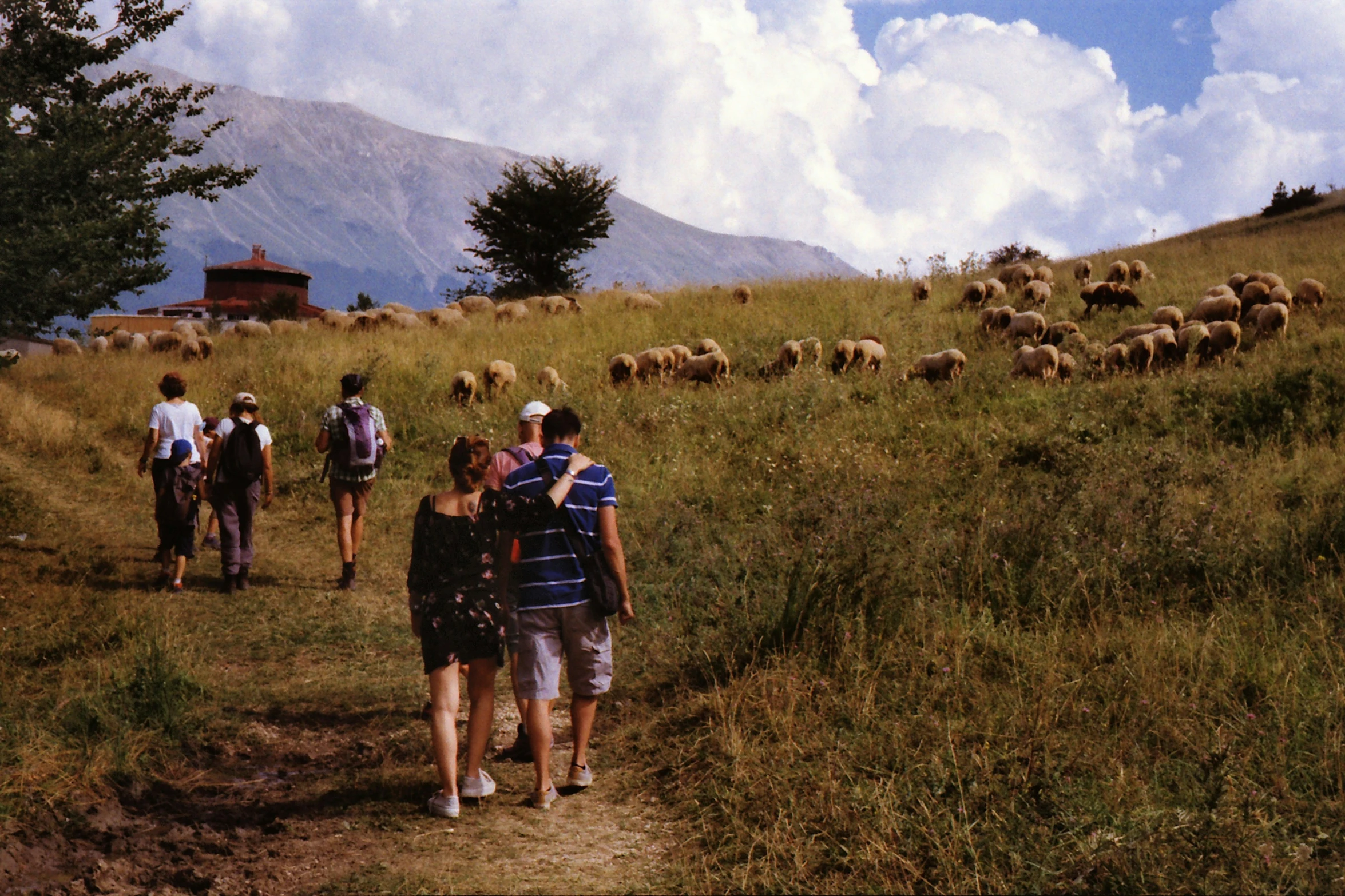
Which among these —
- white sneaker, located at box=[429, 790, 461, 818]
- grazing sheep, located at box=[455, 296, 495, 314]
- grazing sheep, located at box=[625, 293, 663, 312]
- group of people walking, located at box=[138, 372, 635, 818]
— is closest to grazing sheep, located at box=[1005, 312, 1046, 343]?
grazing sheep, located at box=[625, 293, 663, 312]

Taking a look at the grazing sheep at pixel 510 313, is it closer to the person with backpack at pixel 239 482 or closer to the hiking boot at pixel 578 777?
the person with backpack at pixel 239 482

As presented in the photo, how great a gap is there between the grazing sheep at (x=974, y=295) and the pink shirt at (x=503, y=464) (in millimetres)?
14873

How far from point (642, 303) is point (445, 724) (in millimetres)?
17307

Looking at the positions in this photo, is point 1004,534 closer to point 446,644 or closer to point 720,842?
point 720,842

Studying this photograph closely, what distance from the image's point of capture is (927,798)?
4.61 m

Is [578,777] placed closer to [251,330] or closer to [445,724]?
[445,724]

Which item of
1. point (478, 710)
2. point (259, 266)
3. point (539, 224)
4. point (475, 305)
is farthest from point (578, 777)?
point (259, 266)

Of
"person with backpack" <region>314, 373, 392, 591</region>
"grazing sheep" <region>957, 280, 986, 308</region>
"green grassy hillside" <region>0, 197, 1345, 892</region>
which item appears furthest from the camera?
"grazing sheep" <region>957, 280, 986, 308</region>

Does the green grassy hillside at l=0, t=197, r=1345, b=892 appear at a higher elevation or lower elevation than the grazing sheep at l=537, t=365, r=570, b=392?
lower

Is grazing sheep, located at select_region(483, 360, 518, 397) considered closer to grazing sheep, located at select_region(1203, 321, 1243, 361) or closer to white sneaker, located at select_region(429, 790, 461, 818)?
grazing sheep, located at select_region(1203, 321, 1243, 361)

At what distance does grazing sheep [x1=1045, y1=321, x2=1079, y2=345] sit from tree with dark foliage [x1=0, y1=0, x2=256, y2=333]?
44.1 ft

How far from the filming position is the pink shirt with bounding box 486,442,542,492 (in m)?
6.27

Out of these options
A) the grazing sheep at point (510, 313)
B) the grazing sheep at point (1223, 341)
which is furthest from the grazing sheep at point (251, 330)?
the grazing sheep at point (1223, 341)

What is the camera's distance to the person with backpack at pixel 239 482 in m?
9.49
